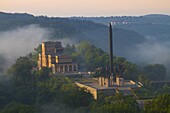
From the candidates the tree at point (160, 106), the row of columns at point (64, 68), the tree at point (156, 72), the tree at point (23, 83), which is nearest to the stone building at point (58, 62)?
the row of columns at point (64, 68)

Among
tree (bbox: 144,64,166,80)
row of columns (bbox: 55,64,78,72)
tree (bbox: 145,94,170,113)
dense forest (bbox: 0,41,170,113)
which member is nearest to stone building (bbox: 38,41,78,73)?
row of columns (bbox: 55,64,78,72)

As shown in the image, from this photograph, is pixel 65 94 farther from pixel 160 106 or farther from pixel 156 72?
pixel 156 72

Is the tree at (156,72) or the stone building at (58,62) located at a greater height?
the stone building at (58,62)

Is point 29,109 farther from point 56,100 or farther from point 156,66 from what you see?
point 156,66

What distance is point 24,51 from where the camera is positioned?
13775cm

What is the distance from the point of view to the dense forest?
5281 cm

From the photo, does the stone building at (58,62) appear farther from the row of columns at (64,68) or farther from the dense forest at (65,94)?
the dense forest at (65,94)

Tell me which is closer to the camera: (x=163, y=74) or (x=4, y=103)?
(x=4, y=103)

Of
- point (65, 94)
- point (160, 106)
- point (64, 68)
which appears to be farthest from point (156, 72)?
point (160, 106)

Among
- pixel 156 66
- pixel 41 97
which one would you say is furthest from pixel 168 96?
pixel 156 66

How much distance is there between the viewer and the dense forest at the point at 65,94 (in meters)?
52.8

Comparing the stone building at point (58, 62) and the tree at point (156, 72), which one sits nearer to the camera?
the stone building at point (58, 62)

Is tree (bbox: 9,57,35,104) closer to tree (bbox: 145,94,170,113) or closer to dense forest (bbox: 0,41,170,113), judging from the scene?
dense forest (bbox: 0,41,170,113)

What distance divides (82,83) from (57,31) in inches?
3825
